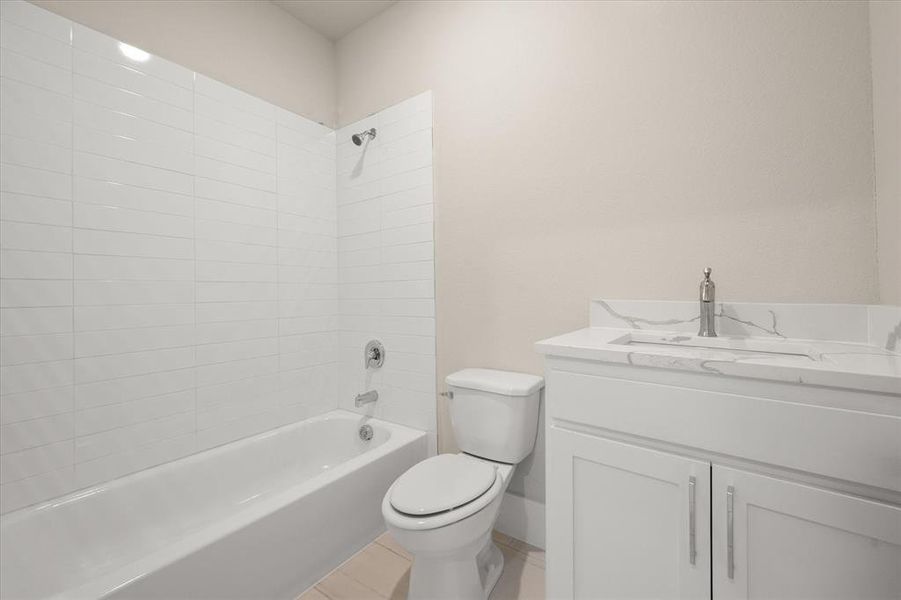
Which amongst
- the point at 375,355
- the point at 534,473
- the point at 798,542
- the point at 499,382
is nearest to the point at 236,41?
the point at 375,355

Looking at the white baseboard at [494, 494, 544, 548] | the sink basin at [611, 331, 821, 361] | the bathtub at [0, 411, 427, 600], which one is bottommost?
the white baseboard at [494, 494, 544, 548]

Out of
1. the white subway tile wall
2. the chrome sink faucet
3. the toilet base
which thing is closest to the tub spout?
the white subway tile wall

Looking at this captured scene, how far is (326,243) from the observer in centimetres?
233

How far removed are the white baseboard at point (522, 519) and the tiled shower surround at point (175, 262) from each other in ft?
1.72

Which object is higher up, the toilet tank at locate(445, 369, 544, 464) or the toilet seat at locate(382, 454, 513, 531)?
the toilet tank at locate(445, 369, 544, 464)

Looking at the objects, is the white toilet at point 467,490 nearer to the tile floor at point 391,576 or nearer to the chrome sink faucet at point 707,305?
the tile floor at point 391,576

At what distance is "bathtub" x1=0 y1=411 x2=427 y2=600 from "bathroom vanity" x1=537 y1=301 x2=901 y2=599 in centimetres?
86

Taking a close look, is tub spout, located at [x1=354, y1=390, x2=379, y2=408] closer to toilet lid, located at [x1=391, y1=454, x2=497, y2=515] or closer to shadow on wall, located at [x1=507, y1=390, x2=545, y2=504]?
toilet lid, located at [x1=391, y1=454, x2=497, y2=515]

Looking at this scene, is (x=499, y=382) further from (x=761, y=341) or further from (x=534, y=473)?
(x=761, y=341)

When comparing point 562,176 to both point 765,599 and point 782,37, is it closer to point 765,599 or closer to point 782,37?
point 782,37

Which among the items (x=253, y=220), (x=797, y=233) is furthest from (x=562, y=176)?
(x=253, y=220)

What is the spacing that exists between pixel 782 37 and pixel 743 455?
4.03 feet

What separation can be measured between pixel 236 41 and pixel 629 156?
1.95 metres

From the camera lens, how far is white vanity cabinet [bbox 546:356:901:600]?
2.42 feet
